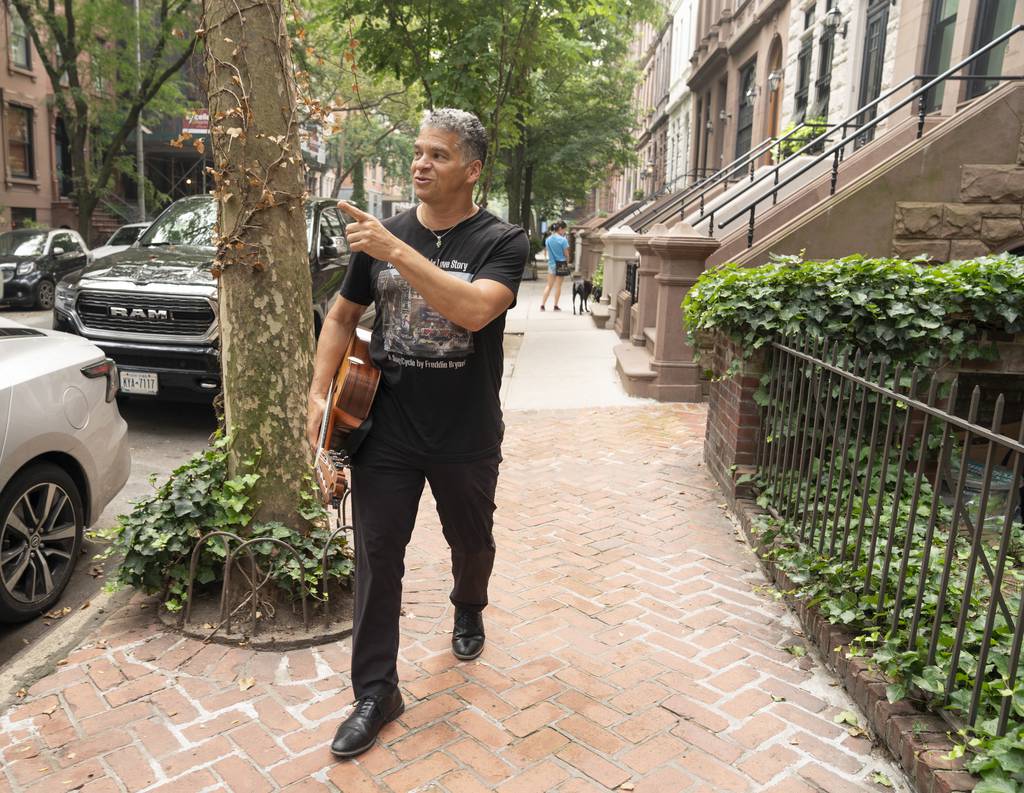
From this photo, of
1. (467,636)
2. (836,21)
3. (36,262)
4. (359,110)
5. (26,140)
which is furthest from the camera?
(26,140)

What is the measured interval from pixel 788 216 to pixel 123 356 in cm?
695

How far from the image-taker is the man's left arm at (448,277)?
2.48 m

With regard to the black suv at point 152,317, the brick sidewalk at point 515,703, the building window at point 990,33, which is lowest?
the brick sidewalk at point 515,703

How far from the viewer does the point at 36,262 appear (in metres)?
16.3

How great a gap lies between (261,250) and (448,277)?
4.47 feet

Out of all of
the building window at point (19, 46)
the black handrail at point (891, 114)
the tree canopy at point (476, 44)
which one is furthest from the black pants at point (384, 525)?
the building window at point (19, 46)

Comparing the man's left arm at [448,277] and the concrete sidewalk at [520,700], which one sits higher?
the man's left arm at [448,277]

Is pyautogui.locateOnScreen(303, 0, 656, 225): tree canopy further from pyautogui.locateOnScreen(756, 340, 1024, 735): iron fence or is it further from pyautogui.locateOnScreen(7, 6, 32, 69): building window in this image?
pyautogui.locateOnScreen(7, 6, 32, 69): building window

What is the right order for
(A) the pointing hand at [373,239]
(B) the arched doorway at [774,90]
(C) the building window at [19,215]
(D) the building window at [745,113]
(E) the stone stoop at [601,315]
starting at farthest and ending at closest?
1. (C) the building window at [19,215]
2. (D) the building window at [745,113]
3. (B) the arched doorway at [774,90]
4. (E) the stone stoop at [601,315]
5. (A) the pointing hand at [373,239]

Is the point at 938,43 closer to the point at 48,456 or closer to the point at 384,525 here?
the point at 384,525

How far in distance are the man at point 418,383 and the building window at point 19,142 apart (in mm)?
27695

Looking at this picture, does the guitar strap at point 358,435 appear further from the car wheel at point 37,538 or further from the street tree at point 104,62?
the street tree at point 104,62

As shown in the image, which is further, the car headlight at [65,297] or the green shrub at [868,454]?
the car headlight at [65,297]

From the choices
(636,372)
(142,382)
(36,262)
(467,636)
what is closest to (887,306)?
(467,636)
